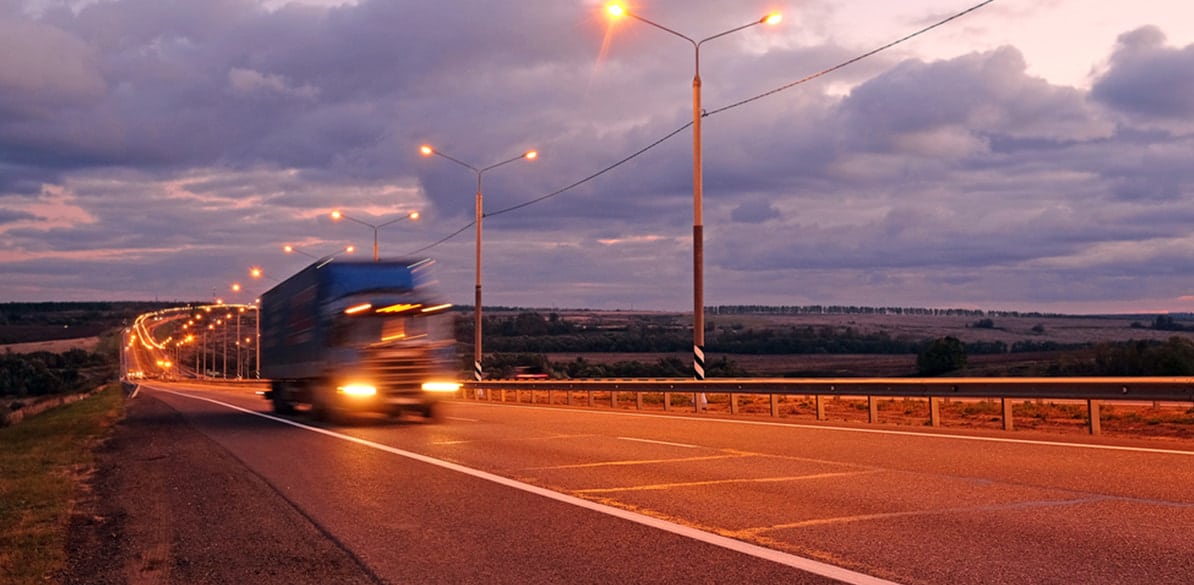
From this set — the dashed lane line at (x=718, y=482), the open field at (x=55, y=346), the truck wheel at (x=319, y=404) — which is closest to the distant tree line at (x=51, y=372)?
→ the open field at (x=55, y=346)

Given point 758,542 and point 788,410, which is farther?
point 788,410

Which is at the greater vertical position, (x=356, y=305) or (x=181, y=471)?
(x=356, y=305)

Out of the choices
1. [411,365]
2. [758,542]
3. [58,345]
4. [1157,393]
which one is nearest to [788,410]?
[411,365]

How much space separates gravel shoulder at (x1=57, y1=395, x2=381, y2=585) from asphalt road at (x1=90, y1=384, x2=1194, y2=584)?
0.74 feet

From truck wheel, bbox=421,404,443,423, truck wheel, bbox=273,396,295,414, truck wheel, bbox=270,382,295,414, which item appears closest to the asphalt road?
truck wheel, bbox=421,404,443,423

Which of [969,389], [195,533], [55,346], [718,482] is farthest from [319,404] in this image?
[55,346]

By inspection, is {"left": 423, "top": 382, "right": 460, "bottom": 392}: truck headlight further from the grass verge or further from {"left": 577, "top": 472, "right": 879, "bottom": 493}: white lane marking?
{"left": 577, "top": 472, "right": 879, "bottom": 493}: white lane marking

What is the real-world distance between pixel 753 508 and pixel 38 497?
8.34m

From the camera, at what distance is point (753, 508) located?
9.30m

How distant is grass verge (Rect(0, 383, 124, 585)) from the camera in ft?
26.0

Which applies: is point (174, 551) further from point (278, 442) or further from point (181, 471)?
point (278, 442)

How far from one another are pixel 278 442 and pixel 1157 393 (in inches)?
570

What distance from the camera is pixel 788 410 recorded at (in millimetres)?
29109

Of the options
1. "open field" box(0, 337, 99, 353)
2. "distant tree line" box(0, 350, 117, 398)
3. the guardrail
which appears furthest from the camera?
"open field" box(0, 337, 99, 353)
